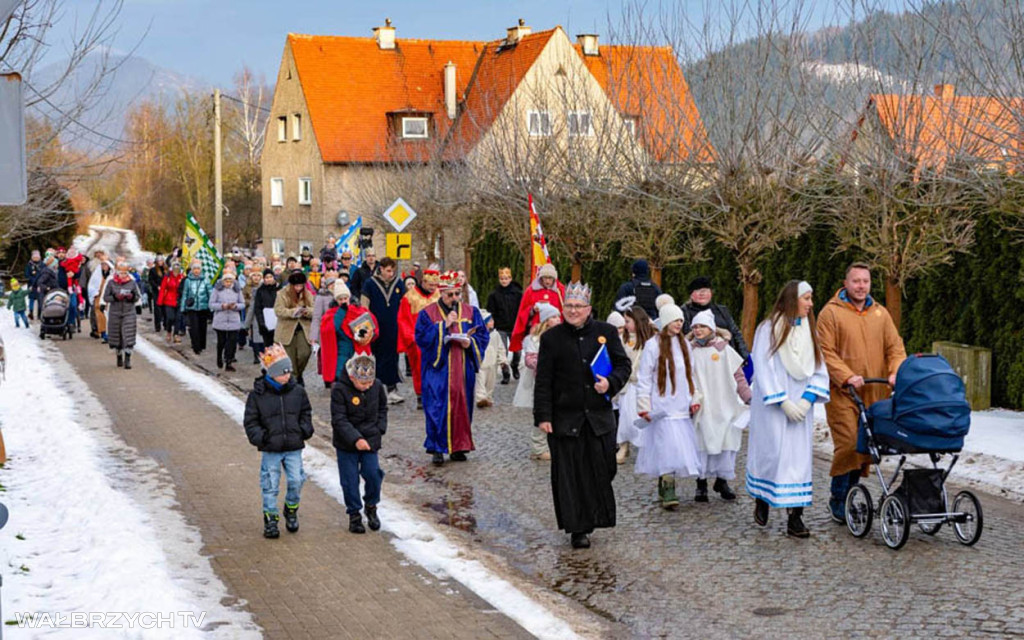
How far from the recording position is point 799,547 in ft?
29.5

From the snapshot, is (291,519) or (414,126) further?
(414,126)

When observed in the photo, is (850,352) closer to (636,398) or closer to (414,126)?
(636,398)

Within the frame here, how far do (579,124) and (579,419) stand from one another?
1539cm

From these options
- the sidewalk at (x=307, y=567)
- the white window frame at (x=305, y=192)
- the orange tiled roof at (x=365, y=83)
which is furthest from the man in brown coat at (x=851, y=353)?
the white window frame at (x=305, y=192)

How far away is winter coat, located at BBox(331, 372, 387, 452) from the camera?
960 centimetres

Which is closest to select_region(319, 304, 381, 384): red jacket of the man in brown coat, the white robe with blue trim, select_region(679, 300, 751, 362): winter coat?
select_region(679, 300, 751, 362): winter coat

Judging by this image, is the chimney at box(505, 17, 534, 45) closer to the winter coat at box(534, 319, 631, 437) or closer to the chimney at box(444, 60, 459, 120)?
the chimney at box(444, 60, 459, 120)

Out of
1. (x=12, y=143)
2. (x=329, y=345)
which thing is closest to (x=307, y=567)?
(x=12, y=143)

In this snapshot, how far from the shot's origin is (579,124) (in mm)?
23938

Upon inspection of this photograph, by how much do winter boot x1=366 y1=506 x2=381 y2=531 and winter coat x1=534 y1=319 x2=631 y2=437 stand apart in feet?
4.74

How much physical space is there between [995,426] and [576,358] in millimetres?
7123

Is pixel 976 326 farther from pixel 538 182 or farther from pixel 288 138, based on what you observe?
pixel 288 138

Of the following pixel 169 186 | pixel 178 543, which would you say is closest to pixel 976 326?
pixel 178 543

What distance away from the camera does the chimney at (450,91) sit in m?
48.8
